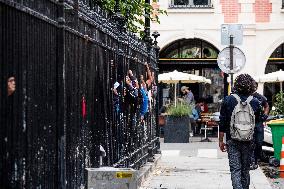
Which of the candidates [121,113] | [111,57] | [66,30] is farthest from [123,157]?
[66,30]

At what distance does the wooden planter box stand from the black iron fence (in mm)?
15269

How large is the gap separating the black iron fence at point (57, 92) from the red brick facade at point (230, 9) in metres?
22.2

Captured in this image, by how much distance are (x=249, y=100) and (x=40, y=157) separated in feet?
15.7

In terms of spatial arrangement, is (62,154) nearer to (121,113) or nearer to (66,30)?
(66,30)

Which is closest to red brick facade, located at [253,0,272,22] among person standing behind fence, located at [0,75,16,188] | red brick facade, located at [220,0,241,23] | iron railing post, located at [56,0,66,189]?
red brick facade, located at [220,0,241,23]

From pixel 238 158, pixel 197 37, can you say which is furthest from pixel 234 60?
pixel 197 37

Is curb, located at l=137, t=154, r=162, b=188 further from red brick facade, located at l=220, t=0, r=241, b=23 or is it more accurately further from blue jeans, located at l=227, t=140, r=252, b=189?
red brick facade, located at l=220, t=0, r=241, b=23

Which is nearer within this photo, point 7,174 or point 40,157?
point 7,174

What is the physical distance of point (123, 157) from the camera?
39.0 feet

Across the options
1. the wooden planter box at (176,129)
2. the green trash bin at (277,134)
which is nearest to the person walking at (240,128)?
the green trash bin at (277,134)

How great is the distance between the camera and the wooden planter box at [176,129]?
1061 inches

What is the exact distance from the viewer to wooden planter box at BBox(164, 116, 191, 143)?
26953 mm

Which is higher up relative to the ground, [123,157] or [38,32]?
[38,32]

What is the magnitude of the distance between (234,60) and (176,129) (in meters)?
8.48
